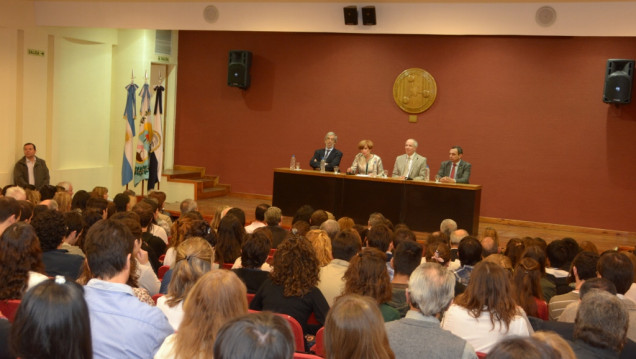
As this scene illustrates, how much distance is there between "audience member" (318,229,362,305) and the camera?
4289 mm

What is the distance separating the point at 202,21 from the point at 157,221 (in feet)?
17.6

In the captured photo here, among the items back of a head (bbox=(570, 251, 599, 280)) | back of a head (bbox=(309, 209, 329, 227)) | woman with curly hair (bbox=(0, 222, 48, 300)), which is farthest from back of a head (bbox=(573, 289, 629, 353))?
back of a head (bbox=(309, 209, 329, 227))

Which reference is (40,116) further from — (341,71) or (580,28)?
(580,28)

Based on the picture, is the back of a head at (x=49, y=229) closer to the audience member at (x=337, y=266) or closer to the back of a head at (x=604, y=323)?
the audience member at (x=337, y=266)

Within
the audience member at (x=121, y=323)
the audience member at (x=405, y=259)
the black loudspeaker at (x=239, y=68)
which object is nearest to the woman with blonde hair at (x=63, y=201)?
the audience member at (x=405, y=259)

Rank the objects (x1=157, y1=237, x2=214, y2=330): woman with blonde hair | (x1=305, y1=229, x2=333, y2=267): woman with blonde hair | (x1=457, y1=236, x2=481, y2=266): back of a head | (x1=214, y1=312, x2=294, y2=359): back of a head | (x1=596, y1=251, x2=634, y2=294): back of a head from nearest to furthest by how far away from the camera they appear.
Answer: (x1=214, y1=312, x2=294, y2=359): back of a head, (x1=157, y1=237, x2=214, y2=330): woman with blonde hair, (x1=596, y1=251, x2=634, y2=294): back of a head, (x1=305, y1=229, x2=333, y2=267): woman with blonde hair, (x1=457, y1=236, x2=481, y2=266): back of a head

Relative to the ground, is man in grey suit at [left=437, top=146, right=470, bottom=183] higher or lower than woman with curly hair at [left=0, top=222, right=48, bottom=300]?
higher

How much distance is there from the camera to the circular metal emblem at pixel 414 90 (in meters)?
11.6

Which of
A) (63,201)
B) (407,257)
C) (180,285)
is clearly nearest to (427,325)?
(180,285)

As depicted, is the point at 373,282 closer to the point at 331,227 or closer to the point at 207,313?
the point at 207,313

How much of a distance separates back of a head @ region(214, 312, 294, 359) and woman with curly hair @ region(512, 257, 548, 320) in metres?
2.78

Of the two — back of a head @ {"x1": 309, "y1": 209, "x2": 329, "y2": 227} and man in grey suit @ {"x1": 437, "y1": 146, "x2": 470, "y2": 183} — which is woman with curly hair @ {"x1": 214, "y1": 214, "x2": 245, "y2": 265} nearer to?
back of a head @ {"x1": 309, "y1": 209, "x2": 329, "y2": 227}

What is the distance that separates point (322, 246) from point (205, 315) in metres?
2.38

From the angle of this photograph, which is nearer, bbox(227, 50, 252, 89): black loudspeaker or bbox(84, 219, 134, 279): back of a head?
bbox(84, 219, 134, 279): back of a head
